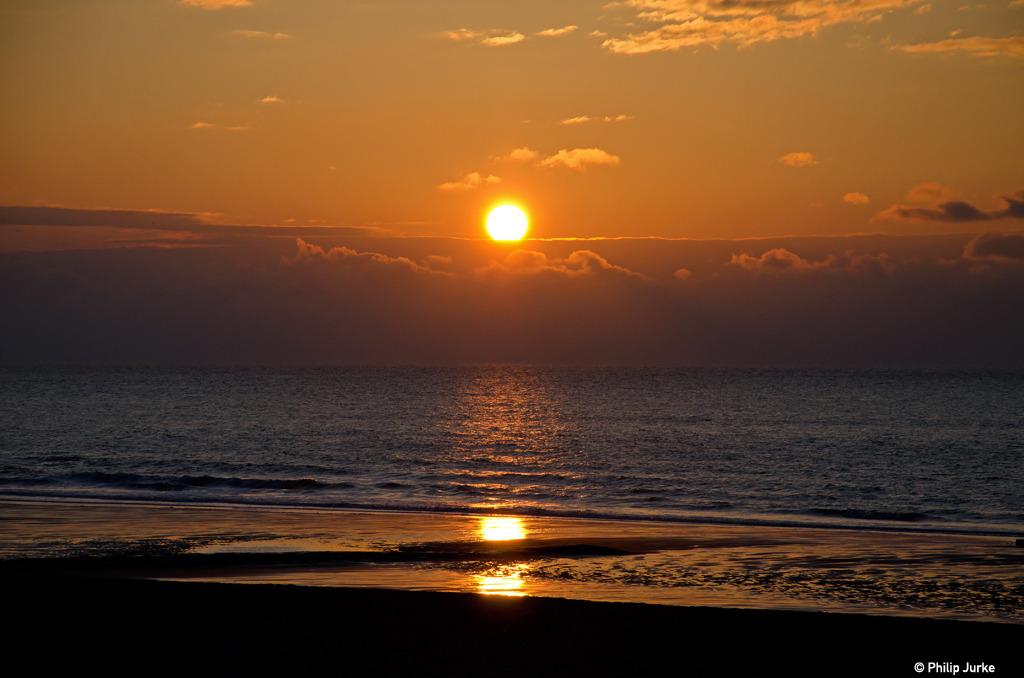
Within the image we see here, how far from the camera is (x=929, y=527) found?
25219 mm

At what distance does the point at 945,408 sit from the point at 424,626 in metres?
95.5

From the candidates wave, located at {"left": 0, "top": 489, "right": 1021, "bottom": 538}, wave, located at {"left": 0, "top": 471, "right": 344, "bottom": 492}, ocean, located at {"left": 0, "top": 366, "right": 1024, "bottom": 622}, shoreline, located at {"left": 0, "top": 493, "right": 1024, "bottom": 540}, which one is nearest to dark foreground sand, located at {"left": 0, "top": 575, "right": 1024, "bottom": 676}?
ocean, located at {"left": 0, "top": 366, "right": 1024, "bottom": 622}

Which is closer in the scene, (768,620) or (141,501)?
(768,620)

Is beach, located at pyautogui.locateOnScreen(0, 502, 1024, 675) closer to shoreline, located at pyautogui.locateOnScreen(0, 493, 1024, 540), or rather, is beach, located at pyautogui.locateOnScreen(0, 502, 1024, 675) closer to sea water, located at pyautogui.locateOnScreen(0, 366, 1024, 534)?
shoreline, located at pyautogui.locateOnScreen(0, 493, 1024, 540)

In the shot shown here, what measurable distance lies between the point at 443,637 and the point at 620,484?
26204mm

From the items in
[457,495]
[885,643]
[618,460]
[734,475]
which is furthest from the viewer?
[618,460]

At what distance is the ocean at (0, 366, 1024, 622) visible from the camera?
650 inches

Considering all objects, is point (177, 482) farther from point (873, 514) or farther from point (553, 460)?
point (873, 514)

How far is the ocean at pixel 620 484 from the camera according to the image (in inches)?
650

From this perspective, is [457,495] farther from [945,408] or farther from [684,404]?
[945,408]

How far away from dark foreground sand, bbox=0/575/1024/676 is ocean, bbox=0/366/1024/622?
2.15m

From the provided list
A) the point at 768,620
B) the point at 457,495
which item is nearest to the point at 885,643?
the point at 768,620

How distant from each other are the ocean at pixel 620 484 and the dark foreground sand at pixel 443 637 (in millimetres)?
2153

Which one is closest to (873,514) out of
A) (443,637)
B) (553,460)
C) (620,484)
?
(620,484)
